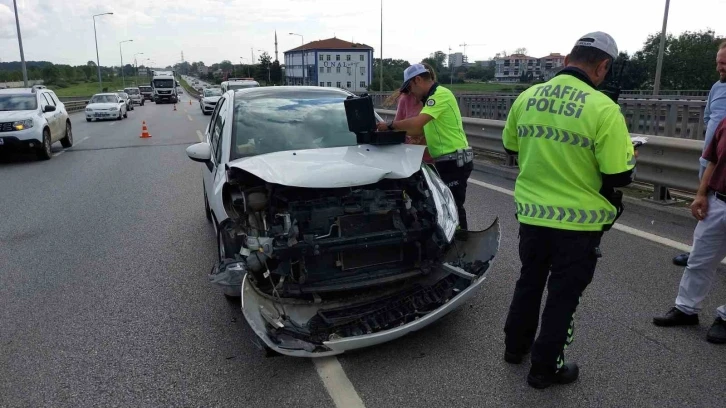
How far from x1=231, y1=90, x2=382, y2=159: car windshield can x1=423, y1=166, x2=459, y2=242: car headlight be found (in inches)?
36.8

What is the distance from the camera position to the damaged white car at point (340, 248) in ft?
11.4

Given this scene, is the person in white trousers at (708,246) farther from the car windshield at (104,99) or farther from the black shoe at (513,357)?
the car windshield at (104,99)

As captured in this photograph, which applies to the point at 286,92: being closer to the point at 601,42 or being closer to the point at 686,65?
the point at 601,42

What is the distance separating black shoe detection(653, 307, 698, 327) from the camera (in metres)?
3.81

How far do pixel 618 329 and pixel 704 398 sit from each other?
0.84 meters

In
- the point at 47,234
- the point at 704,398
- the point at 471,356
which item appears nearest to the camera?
the point at 704,398

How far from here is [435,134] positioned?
485 centimetres

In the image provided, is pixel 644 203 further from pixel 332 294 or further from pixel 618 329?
pixel 332 294

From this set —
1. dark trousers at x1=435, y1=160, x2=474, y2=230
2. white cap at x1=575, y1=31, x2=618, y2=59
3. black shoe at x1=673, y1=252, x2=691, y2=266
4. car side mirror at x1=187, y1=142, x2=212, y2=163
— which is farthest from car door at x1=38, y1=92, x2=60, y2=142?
white cap at x1=575, y1=31, x2=618, y2=59

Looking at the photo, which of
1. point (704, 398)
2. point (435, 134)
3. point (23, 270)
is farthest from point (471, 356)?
point (23, 270)

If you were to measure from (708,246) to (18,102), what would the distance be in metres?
15.0

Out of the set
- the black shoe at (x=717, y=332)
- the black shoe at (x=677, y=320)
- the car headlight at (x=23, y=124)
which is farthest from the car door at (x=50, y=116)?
the black shoe at (x=717, y=332)

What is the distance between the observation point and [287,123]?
5199mm

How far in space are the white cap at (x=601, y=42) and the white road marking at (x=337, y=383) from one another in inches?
87.9
